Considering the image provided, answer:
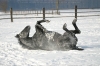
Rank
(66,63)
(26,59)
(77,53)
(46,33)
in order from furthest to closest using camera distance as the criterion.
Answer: (46,33) < (77,53) < (26,59) < (66,63)

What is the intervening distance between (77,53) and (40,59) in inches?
41.4

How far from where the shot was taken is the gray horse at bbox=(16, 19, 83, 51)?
534 centimetres

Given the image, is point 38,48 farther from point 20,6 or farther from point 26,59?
point 20,6

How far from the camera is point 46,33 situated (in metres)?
5.55

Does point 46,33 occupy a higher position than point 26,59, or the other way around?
point 46,33

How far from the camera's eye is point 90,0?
8900 cm

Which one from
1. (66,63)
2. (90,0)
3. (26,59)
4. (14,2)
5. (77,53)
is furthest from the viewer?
(90,0)

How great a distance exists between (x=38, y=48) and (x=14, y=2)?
2989 inches

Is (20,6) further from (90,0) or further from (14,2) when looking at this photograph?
(90,0)

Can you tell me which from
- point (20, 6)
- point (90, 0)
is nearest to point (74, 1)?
point (90, 0)

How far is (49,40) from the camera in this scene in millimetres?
5504

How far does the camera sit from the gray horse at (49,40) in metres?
5.34

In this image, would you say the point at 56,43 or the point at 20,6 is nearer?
the point at 56,43

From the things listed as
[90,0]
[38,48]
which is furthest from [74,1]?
[38,48]
